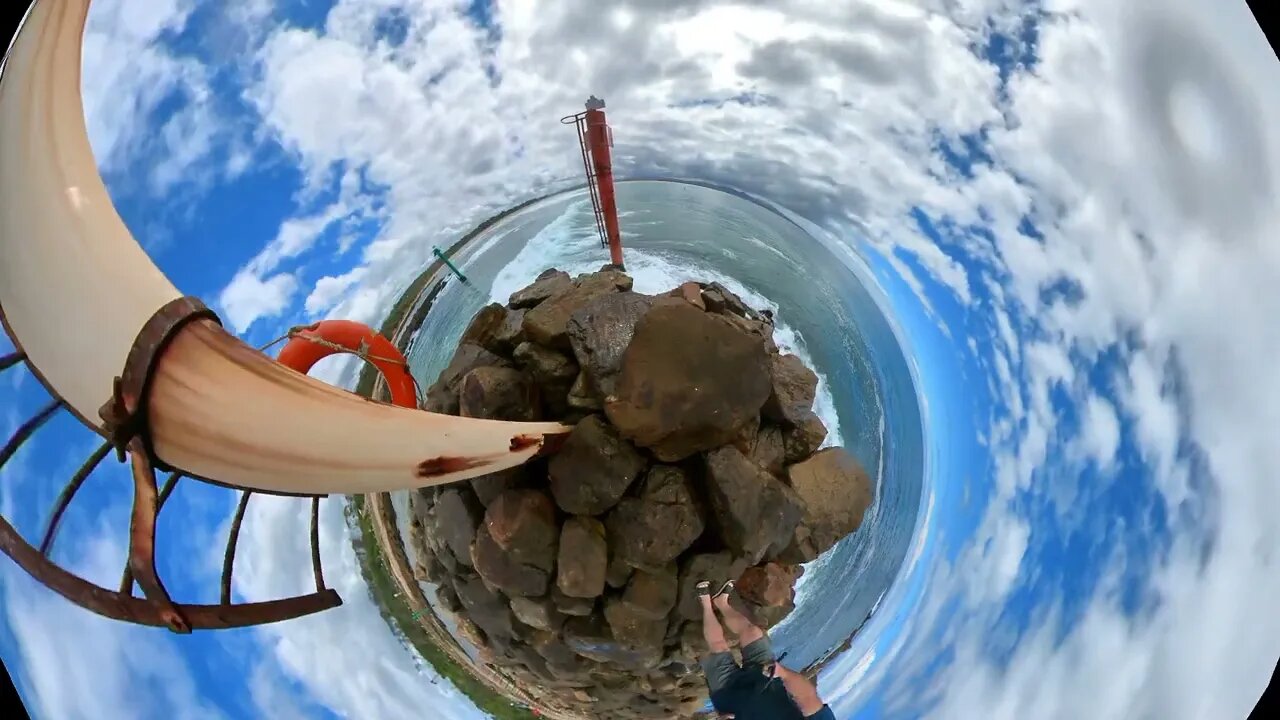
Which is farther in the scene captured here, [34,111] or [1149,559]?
[1149,559]

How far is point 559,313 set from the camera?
92cm

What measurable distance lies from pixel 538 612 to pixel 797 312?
2.00 ft

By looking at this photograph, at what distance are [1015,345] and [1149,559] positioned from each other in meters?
0.28

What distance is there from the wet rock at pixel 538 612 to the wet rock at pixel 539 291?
1.22 feet

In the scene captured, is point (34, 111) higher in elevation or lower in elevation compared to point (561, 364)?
lower

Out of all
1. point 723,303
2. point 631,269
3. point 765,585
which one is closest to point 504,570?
point 765,585

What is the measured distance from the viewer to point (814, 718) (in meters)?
0.91

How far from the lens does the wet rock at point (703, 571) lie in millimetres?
880

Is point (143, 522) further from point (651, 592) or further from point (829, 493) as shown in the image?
point (829, 493)

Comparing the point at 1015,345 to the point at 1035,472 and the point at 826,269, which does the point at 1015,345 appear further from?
the point at 826,269

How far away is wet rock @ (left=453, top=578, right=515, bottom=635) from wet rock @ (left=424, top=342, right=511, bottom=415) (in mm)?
217

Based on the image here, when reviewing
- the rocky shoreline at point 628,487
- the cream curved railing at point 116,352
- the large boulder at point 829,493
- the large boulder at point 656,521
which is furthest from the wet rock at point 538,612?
the cream curved railing at point 116,352

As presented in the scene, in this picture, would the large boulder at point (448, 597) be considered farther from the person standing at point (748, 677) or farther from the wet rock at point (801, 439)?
the wet rock at point (801, 439)

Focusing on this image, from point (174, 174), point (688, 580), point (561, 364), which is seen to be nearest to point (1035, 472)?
A: point (688, 580)
